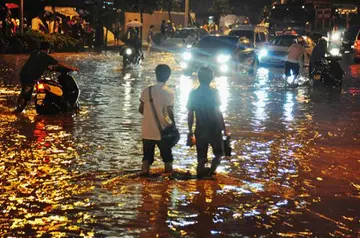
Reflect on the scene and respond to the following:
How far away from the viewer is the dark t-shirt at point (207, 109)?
8.84m

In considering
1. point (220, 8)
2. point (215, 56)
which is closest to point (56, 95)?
point (215, 56)

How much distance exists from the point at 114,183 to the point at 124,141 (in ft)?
9.94

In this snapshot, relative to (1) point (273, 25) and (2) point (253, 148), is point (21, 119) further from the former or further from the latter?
(1) point (273, 25)

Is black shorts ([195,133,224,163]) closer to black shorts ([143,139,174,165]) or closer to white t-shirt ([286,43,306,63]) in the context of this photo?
black shorts ([143,139,174,165])

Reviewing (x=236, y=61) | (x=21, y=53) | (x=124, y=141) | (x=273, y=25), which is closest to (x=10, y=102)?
(x=124, y=141)

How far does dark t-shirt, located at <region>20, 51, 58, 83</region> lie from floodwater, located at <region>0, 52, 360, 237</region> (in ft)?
2.74

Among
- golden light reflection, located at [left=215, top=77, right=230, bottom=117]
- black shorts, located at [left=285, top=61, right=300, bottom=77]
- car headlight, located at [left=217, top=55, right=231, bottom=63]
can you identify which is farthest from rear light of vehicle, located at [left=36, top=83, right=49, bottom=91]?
car headlight, located at [left=217, top=55, right=231, bottom=63]

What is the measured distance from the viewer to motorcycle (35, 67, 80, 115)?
14945 millimetres

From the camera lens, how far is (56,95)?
49.5 feet

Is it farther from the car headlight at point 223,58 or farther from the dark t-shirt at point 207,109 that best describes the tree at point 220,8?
the dark t-shirt at point 207,109

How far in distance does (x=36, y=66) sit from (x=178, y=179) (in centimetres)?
638

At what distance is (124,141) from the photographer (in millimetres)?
11875

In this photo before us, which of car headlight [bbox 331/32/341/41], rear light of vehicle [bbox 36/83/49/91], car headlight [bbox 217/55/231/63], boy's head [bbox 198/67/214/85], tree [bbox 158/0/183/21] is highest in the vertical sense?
tree [bbox 158/0/183/21]

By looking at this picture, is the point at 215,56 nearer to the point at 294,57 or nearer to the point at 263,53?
the point at 294,57
